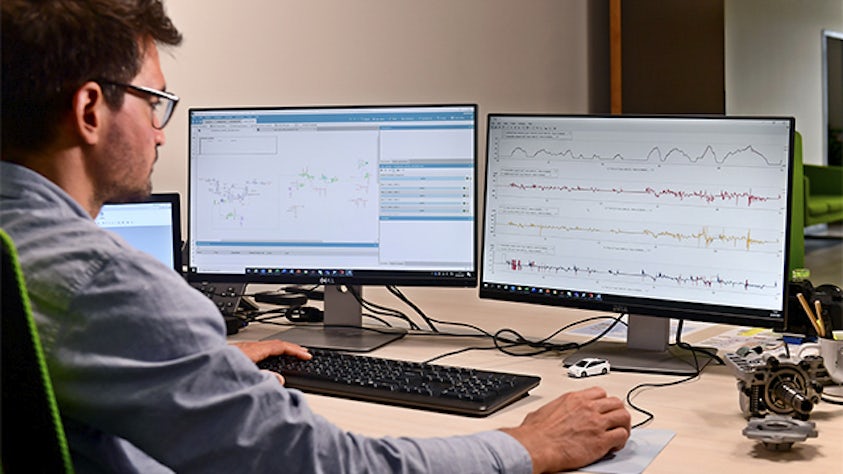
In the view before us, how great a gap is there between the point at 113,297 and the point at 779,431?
87cm

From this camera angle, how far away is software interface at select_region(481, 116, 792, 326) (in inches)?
66.2

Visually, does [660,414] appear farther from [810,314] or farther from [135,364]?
[135,364]

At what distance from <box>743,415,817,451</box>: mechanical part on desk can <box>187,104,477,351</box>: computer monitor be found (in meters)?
0.73

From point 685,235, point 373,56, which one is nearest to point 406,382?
point 685,235

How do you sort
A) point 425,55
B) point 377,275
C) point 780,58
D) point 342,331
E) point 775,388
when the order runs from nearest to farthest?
1. point 775,388
2. point 377,275
3. point 342,331
4. point 425,55
5. point 780,58

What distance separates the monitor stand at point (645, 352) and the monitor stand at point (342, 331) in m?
0.40

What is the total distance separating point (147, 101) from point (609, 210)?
3.12 ft

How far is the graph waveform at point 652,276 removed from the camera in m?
1.70

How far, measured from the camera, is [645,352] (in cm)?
188

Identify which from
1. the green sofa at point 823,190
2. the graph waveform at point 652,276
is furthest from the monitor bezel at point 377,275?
the green sofa at point 823,190

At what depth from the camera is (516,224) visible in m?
1.90

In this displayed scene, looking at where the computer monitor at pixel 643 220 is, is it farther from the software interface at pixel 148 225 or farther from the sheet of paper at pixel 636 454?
the software interface at pixel 148 225

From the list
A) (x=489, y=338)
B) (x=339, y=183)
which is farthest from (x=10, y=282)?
(x=489, y=338)

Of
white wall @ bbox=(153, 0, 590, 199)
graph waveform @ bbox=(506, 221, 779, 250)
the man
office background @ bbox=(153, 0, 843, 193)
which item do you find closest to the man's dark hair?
the man
